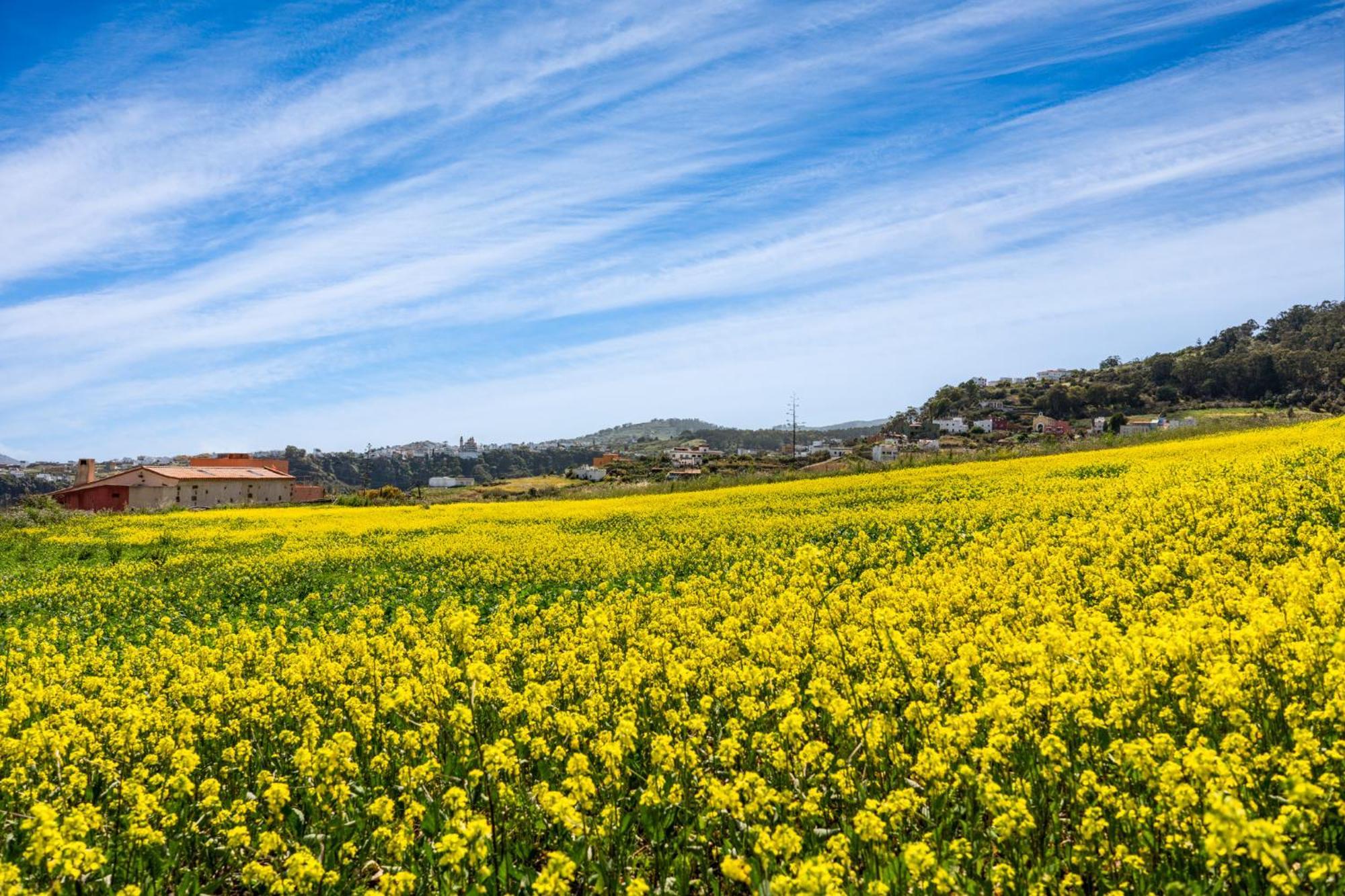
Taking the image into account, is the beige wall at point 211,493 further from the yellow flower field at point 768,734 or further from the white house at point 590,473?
the yellow flower field at point 768,734

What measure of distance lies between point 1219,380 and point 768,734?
404 feet

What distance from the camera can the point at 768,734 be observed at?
16.7 ft

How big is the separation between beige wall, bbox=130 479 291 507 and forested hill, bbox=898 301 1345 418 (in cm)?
10453

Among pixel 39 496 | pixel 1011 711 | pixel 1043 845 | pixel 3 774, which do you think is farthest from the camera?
pixel 39 496

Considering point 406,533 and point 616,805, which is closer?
point 616,805

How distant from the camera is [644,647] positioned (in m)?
7.85

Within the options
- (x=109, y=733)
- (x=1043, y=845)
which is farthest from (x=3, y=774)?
(x=1043, y=845)

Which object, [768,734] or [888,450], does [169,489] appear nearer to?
[888,450]

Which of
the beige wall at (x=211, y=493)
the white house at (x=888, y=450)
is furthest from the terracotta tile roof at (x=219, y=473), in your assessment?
the white house at (x=888, y=450)

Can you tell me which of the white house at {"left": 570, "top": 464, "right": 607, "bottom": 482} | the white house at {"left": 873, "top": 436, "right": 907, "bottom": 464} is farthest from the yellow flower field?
the white house at {"left": 570, "top": 464, "right": 607, "bottom": 482}

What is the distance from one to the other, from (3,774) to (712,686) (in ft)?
18.2

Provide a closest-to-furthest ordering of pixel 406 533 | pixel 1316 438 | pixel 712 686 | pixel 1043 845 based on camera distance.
Answer: pixel 1043 845 → pixel 712 686 → pixel 1316 438 → pixel 406 533

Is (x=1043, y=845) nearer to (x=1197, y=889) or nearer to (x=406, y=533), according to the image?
(x=1197, y=889)

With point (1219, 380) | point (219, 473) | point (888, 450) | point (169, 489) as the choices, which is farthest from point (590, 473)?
point (1219, 380)
